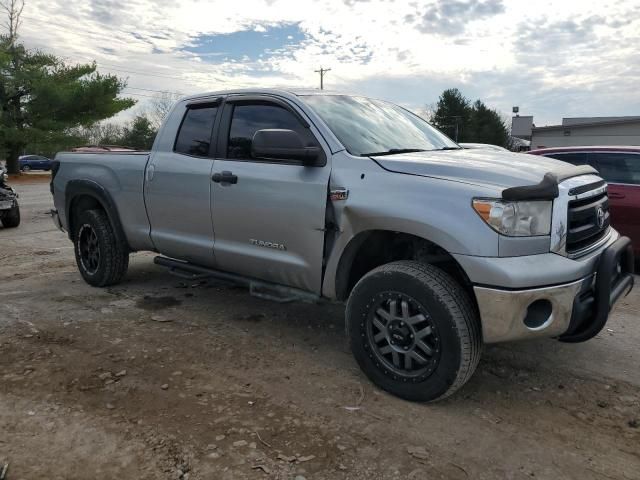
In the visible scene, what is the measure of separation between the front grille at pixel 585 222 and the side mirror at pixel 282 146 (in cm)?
160

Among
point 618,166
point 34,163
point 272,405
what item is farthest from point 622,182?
point 34,163

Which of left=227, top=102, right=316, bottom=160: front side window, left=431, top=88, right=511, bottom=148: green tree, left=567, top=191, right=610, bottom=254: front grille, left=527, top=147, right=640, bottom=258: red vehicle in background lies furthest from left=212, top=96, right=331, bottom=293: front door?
left=431, top=88, right=511, bottom=148: green tree

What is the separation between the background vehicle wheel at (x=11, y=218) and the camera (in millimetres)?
9977

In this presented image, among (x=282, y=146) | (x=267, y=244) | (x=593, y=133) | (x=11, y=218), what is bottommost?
(x=11, y=218)

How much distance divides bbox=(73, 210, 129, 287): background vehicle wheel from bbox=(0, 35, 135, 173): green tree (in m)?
27.3

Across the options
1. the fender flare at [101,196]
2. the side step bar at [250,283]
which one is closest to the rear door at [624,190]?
the side step bar at [250,283]

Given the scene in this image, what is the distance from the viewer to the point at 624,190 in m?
6.46

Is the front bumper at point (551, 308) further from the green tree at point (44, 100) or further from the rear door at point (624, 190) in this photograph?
the green tree at point (44, 100)

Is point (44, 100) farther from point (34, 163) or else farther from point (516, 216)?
point (516, 216)

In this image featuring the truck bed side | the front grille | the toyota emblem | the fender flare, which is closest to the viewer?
the front grille

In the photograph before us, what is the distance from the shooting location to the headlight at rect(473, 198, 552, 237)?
2.79 metres

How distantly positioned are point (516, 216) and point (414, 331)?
0.86 m

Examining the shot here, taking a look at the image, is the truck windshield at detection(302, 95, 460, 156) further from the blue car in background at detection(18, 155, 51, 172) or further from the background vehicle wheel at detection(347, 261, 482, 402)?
the blue car in background at detection(18, 155, 51, 172)

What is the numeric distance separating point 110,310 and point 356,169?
2817 millimetres
